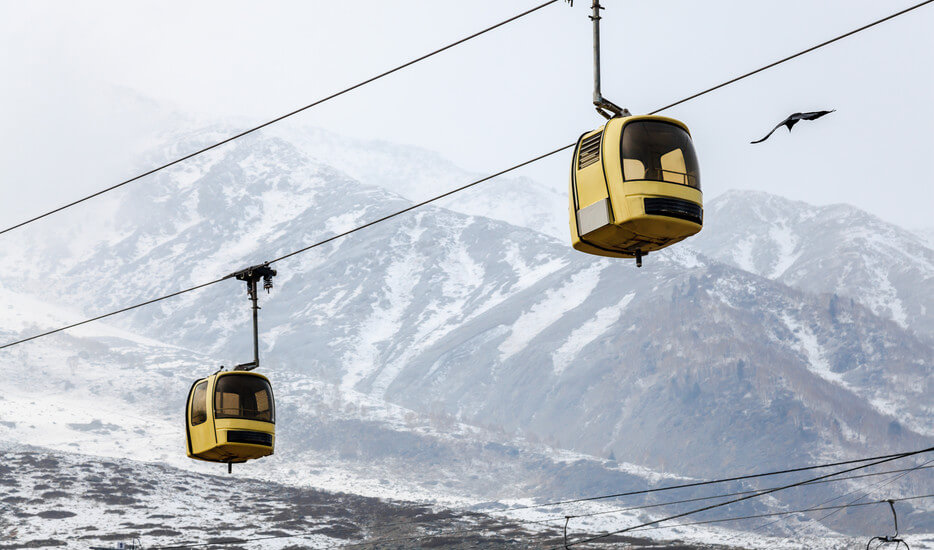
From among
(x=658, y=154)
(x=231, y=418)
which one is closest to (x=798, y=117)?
(x=658, y=154)

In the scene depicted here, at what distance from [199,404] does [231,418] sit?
44.5 inches

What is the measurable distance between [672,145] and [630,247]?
1.50 meters

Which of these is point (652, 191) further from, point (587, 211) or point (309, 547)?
point (309, 547)

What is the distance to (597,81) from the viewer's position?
1614 cm

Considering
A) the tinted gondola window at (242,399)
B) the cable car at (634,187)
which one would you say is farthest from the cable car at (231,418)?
the cable car at (634,187)

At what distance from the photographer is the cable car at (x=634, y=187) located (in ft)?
51.7

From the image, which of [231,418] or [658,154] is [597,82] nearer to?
[658,154]

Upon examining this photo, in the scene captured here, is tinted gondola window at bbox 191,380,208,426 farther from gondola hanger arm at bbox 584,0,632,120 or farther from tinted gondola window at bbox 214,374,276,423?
gondola hanger arm at bbox 584,0,632,120

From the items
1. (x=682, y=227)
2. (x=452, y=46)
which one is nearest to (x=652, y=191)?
(x=682, y=227)

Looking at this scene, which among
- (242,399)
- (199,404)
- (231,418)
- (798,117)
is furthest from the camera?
(199,404)

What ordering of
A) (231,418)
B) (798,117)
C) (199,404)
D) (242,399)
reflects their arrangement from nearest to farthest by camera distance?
(798,117) → (231,418) → (242,399) → (199,404)

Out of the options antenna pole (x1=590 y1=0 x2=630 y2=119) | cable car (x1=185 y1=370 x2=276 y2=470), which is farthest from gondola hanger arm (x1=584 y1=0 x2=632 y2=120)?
cable car (x1=185 y1=370 x2=276 y2=470)

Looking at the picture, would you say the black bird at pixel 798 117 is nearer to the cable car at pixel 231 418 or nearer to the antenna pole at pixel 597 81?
the antenna pole at pixel 597 81

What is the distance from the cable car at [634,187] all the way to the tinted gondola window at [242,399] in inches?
540
